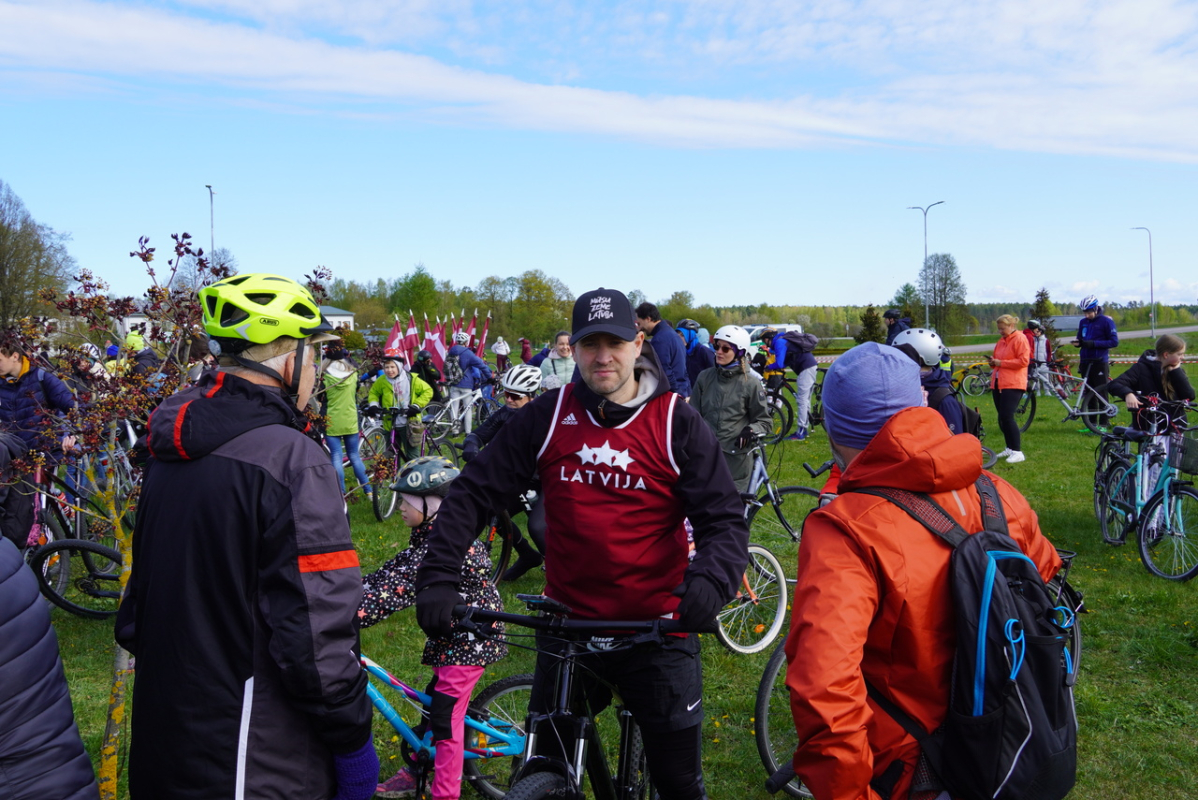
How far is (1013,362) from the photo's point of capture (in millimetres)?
11969

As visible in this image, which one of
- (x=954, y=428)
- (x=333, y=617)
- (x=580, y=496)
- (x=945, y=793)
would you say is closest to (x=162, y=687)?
(x=333, y=617)

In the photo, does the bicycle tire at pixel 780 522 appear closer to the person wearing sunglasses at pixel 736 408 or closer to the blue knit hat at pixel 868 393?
the person wearing sunglasses at pixel 736 408

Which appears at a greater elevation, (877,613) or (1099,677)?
(877,613)

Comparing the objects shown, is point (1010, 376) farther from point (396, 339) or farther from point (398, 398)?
point (396, 339)

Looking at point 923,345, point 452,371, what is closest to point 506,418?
point 923,345

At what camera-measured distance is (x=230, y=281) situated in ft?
7.67

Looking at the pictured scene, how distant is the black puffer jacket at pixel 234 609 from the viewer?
196 centimetres

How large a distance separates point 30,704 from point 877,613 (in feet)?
6.75

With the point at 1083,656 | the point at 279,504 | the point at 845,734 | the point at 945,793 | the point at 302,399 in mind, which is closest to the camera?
the point at 845,734

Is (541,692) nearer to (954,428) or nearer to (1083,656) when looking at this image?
(954,428)

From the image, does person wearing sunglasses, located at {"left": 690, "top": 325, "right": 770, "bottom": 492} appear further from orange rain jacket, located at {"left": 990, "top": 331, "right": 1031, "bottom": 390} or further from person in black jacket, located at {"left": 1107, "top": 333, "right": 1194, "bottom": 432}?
orange rain jacket, located at {"left": 990, "top": 331, "right": 1031, "bottom": 390}

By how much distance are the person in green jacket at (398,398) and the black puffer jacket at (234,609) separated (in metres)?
9.10

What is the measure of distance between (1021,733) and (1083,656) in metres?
4.91

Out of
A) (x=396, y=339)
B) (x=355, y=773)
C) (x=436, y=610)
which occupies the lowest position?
(x=355, y=773)
